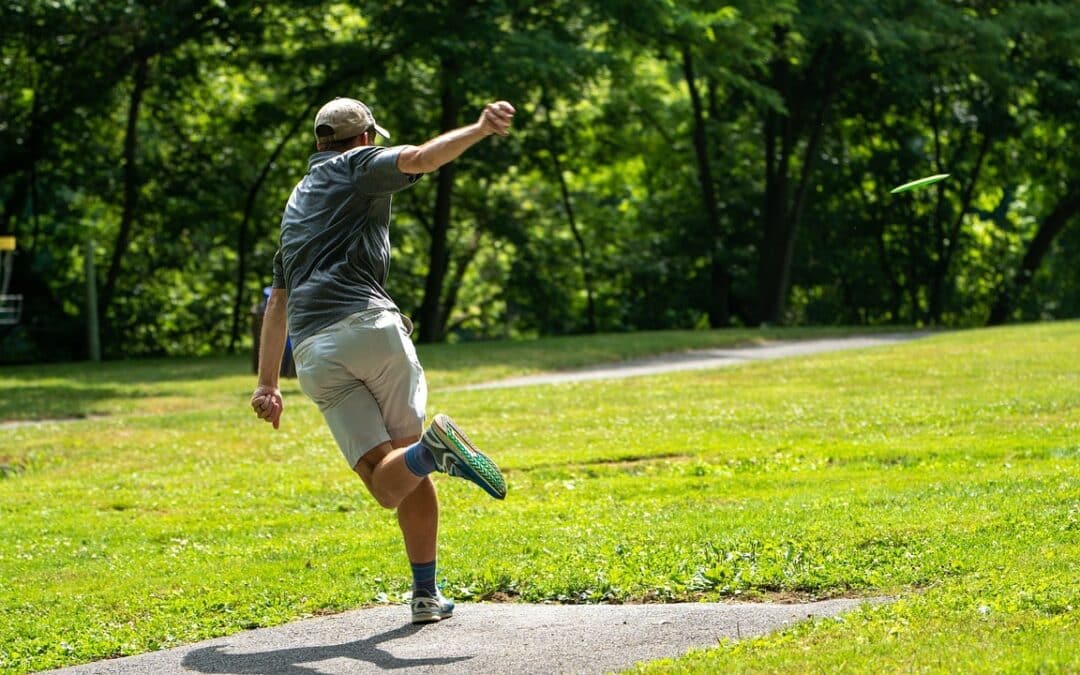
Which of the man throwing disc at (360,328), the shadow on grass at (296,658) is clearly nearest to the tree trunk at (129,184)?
the man throwing disc at (360,328)

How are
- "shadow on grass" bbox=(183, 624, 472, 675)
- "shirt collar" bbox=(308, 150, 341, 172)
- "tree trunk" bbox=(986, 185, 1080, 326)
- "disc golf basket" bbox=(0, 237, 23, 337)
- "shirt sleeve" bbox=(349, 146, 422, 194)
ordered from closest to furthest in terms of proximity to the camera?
"shadow on grass" bbox=(183, 624, 472, 675) < "shirt sleeve" bbox=(349, 146, 422, 194) < "shirt collar" bbox=(308, 150, 341, 172) < "disc golf basket" bbox=(0, 237, 23, 337) < "tree trunk" bbox=(986, 185, 1080, 326)

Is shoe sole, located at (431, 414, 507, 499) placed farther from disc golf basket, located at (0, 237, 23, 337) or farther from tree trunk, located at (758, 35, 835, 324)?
tree trunk, located at (758, 35, 835, 324)

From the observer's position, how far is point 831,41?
29.9m

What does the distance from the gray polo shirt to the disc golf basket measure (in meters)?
19.8

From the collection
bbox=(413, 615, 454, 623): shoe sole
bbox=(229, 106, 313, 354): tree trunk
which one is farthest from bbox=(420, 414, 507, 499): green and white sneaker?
bbox=(229, 106, 313, 354): tree trunk

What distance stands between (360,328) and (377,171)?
596 mm

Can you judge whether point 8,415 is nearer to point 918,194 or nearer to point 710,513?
point 710,513

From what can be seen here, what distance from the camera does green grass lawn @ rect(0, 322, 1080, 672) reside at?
571 cm

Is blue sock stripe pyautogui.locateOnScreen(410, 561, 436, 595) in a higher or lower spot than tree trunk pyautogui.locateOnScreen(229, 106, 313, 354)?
lower

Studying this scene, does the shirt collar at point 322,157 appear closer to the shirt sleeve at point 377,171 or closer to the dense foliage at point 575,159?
the shirt sleeve at point 377,171

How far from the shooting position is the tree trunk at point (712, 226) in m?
30.7

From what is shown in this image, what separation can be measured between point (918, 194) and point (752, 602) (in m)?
29.2

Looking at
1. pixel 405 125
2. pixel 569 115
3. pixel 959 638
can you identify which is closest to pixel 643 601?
pixel 959 638

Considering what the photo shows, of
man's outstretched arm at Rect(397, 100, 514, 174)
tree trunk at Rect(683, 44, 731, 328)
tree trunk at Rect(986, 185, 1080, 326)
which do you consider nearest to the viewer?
man's outstretched arm at Rect(397, 100, 514, 174)
